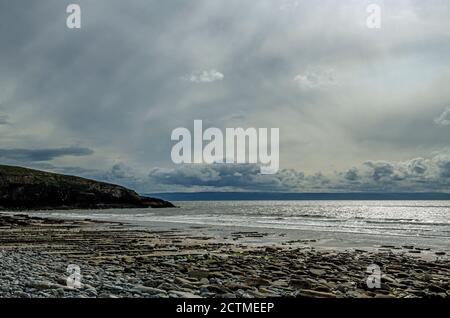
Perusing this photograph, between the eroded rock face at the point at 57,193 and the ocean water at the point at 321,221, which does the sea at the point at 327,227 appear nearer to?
the ocean water at the point at 321,221

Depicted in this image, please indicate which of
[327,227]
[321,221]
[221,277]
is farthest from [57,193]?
[221,277]

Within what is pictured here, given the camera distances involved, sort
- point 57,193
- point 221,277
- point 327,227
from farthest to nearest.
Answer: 1. point 57,193
2. point 327,227
3. point 221,277

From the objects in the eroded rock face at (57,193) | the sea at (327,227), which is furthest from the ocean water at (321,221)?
the eroded rock face at (57,193)

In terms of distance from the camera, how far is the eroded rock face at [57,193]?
503 feet

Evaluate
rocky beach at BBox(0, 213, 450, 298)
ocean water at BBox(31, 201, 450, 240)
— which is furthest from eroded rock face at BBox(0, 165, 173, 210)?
rocky beach at BBox(0, 213, 450, 298)

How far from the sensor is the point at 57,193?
163 meters

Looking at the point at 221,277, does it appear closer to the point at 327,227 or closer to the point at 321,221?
the point at 327,227

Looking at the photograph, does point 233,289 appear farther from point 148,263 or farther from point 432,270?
point 432,270

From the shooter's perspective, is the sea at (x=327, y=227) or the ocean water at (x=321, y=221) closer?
the sea at (x=327, y=227)

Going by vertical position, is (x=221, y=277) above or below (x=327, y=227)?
above

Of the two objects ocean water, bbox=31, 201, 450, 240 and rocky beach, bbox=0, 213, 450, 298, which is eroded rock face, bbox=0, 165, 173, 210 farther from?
rocky beach, bbox=0, 213, 450, 298

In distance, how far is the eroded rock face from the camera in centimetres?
15325

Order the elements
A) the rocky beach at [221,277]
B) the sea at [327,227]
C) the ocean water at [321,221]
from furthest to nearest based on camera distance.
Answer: the ocean water at [321,221]
the sea at [327,227]
the rocky beach at [221,277]
